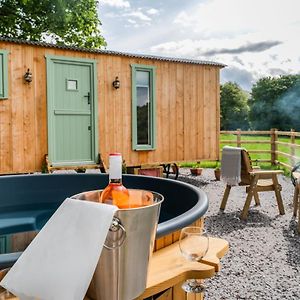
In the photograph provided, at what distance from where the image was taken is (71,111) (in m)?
7.38

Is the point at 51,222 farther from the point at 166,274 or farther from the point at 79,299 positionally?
the point at 166,274

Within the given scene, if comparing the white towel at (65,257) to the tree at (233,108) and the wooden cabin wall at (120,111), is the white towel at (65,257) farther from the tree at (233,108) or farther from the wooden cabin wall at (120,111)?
the tree at (233,108)

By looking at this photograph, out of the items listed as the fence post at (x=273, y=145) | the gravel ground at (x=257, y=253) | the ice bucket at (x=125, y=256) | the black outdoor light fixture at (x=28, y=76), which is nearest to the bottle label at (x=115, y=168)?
the ice bucket at (x=125, y=256)

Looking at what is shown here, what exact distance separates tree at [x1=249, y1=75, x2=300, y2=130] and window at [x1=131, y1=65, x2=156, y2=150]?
19.2 meters

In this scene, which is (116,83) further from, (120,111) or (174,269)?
(174,269)

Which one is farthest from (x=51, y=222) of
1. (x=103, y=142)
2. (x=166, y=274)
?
(x=103, y=142)

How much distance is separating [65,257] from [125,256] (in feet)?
0.66

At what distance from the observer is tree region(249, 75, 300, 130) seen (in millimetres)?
26328

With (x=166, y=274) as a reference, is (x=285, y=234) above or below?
below

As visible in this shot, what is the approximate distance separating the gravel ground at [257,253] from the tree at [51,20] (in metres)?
9.39

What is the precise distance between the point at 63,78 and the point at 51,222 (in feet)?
21.3

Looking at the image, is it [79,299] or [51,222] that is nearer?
[79,299]

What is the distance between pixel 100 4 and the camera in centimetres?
1495

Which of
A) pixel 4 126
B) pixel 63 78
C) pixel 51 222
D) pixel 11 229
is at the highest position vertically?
pixel 63 78
